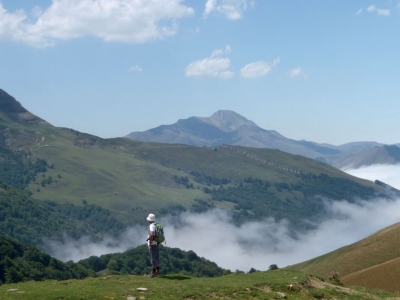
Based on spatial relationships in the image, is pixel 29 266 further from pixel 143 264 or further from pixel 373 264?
pixel 373 264

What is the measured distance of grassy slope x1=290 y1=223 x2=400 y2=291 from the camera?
56.2m

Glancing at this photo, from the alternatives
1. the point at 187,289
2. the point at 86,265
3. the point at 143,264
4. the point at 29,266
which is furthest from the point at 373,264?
the point at 86,265

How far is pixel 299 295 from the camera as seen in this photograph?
29.5 meters

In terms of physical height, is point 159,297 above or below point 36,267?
above

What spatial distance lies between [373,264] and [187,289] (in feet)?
177

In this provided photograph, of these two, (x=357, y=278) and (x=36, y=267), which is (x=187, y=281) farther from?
(x=36, y=267)

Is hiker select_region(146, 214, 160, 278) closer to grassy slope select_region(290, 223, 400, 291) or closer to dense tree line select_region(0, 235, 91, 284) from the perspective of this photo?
grassy slope select_region(290, 223, 400, 291)

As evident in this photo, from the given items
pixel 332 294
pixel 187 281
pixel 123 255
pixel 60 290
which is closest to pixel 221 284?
pixel 187 281

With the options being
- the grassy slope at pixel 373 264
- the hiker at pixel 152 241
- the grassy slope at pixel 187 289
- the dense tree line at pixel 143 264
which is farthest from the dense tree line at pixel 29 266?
the grassy slope at pixel 187 289

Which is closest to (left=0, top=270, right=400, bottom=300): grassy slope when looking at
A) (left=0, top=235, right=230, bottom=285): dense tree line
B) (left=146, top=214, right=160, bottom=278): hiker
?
(left=146, top=214, right=160, bottom=278): hiker

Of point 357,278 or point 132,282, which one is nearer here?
point 132,282

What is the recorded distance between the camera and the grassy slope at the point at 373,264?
56250mm

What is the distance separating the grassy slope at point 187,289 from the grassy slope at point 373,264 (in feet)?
78.2

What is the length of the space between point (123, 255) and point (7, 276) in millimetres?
59735
